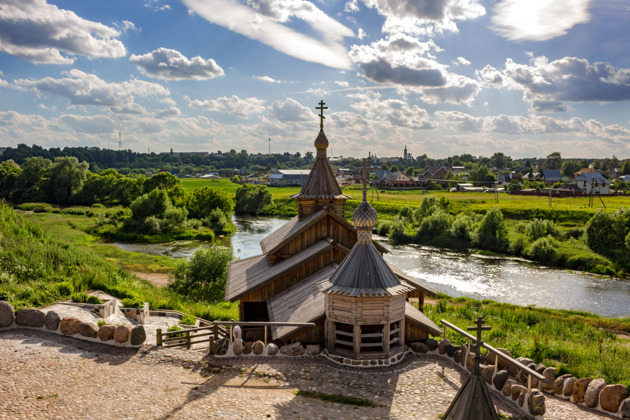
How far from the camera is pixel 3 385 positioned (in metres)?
11.2

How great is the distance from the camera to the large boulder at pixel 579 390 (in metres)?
11.5

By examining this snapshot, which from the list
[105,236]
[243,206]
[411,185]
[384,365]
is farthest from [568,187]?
[384,365]

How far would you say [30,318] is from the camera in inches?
580

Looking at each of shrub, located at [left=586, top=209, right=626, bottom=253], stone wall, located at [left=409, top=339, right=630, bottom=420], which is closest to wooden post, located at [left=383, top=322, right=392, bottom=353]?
stone wall, located at [left=409, top=339, right=630, bottom=420]

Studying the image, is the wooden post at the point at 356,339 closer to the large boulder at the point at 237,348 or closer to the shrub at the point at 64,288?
the large boulder at the point at 237,348

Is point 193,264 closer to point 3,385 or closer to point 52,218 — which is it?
point 3,385

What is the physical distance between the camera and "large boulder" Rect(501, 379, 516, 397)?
11149 mm

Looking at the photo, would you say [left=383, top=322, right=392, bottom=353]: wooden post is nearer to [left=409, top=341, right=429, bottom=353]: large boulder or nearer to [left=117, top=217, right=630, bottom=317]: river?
[left=409, top=341, right=429, bottom=353]: large boulder

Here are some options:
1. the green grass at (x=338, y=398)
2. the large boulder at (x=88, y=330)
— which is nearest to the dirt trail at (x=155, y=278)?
the large boulder at (x=88, y=330)

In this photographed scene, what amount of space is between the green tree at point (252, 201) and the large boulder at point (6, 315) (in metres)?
66.6

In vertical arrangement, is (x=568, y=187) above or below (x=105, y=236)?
above

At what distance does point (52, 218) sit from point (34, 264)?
51238 millimetres

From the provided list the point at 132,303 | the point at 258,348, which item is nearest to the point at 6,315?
the point at 132,303

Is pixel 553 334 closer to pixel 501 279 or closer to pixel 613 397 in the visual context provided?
pixel 613 397
